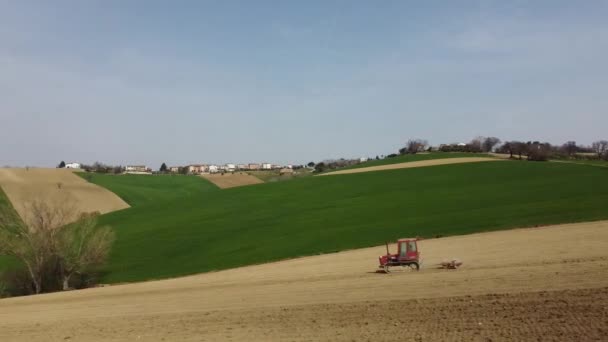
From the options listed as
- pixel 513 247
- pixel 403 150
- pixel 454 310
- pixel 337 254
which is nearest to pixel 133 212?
pixel 337 254

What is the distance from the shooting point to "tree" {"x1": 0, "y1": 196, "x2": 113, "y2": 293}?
4369 centimetres

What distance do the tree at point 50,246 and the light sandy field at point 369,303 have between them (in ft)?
26.4

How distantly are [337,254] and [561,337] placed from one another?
27.0 meters

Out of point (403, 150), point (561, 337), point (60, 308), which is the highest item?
point (403, 150)

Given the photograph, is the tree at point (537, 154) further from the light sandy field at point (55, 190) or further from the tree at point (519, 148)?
the light sandy field at point (55, 190)

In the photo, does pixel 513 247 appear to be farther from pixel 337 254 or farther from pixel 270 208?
pixel 270 208

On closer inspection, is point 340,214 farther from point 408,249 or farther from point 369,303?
point 369,303

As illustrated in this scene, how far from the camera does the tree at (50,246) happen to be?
43.7 m

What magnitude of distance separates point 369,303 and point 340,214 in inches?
1401

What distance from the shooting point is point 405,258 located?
2966cm

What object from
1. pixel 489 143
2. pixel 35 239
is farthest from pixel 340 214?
pixel 489 143

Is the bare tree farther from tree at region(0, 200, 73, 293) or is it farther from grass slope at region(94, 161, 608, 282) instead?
grass slope at region(94, 161, 608, 282)

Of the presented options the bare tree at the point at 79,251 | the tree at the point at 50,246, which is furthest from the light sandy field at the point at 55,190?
the bare tree at the point at 79,251

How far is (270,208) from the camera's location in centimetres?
6450
